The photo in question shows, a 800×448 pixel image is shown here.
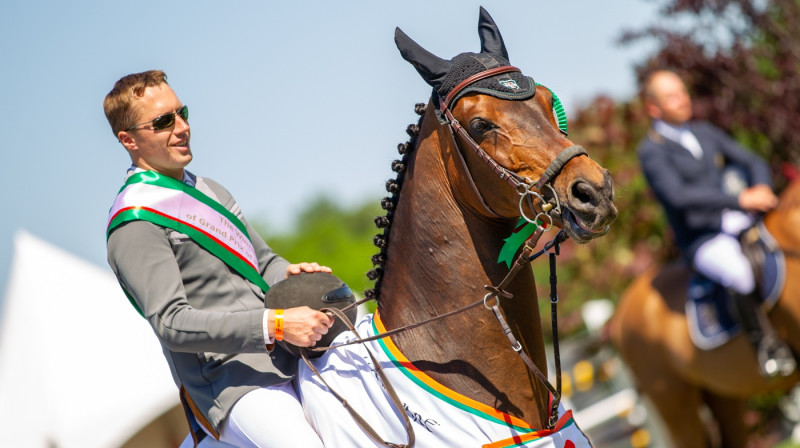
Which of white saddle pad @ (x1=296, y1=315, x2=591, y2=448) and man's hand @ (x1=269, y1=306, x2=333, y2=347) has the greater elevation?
man's hand @ (x1=269, y1=306, x2=333, y2=347)

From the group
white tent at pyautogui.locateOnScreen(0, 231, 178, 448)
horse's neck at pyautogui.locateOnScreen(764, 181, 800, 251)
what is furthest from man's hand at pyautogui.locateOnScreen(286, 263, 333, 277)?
horse's neck at pyautogui.locateOnScreen(764, 181, 800, 251)

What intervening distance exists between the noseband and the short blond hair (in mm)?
1223

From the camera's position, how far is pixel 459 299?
3.18m

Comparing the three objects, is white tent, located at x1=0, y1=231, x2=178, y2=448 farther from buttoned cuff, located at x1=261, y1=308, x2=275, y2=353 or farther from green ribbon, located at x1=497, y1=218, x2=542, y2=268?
green ribbon, located at x1=497, y1=218, x2=542, y2=268

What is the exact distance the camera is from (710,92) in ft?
34.0

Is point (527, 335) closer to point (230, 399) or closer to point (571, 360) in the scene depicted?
point (230, 399)

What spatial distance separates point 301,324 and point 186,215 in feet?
2.27

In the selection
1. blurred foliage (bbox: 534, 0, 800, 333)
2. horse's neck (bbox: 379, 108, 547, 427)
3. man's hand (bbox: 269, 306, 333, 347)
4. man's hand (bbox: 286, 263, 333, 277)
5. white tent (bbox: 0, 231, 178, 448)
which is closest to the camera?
man's hand (bbox: 269, 306, 333, 347)

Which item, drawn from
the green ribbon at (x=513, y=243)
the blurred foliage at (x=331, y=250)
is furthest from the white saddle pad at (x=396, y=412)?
the blurred foliage at (x=331, y=250)

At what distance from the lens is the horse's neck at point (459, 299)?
312 centimetres

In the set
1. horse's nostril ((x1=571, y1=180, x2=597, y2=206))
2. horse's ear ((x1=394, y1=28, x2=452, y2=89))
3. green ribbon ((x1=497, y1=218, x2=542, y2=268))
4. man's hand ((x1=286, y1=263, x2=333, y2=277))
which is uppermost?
horse's ear ((x1=394, y1=28, x2=452, y2=89))

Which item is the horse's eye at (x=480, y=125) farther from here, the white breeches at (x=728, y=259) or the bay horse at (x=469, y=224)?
the white breeches at (x=728, y=259)

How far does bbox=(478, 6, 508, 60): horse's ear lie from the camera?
3354 millimetres

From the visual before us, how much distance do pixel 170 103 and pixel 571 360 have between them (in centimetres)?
898
